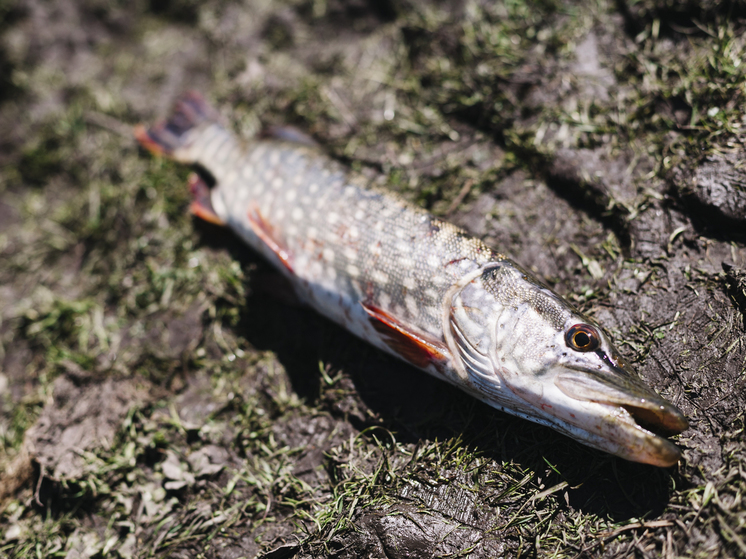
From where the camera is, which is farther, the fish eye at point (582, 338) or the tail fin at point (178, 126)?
the tail fin at point (178, 126)

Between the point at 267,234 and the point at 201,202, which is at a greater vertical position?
the point at 267,234

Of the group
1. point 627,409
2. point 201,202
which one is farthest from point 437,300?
point 201,202

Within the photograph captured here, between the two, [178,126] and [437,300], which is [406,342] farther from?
[178,126]

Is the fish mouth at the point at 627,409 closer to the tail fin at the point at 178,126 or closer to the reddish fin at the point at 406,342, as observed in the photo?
the reddish fin at the point at 406,342

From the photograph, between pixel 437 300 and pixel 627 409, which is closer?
pixel 627 409

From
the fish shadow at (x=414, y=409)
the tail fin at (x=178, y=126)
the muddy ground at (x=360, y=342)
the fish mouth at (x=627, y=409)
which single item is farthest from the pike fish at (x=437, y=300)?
the tail fin at (x=178, y=126)

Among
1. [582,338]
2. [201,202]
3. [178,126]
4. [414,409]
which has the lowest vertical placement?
[414,409]
